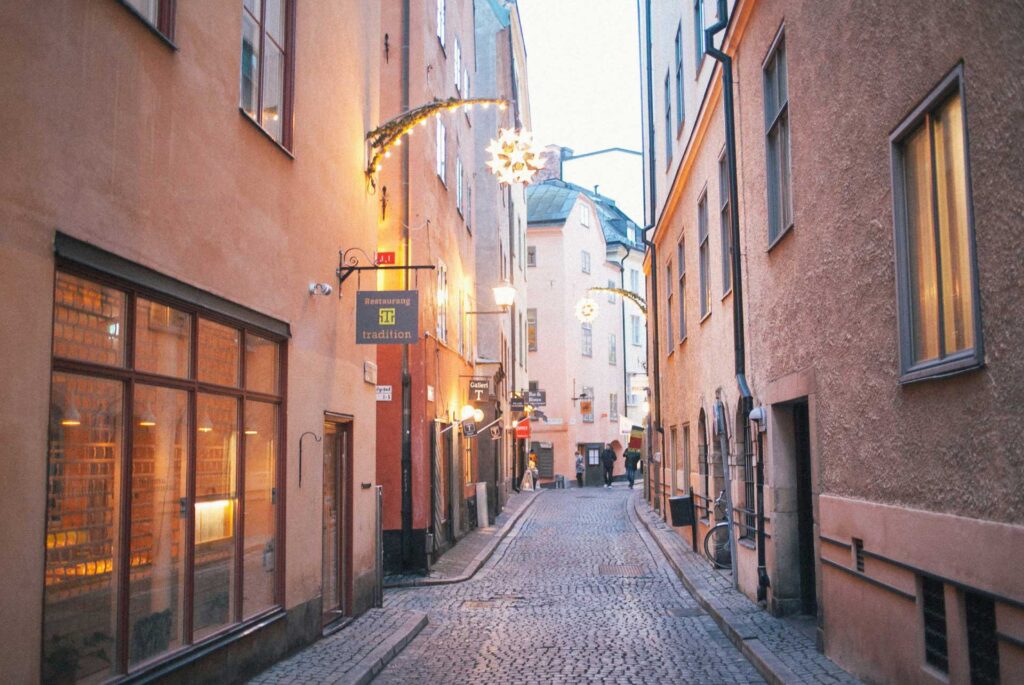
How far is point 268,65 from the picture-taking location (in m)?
9.30

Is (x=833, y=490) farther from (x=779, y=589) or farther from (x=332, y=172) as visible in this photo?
(x=332, y=172)

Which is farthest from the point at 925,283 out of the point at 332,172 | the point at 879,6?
the point at 332,172

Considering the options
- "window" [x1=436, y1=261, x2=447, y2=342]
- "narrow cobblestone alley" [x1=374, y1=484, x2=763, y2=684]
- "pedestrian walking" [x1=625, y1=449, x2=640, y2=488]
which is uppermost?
"window" [x1=436, y1=261, x2=447, y2=342]

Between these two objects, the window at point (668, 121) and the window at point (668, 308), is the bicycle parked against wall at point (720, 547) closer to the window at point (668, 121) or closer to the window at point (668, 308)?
the window at point (668, 308)

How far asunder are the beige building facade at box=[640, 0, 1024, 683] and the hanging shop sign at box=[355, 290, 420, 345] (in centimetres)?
388

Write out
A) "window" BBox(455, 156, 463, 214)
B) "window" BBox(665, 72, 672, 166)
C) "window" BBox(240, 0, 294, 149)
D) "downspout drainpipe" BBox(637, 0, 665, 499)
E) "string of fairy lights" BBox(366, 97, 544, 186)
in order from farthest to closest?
"downspout drainpipe" BBox(637, 0, 665, 499) → "window" BBox(455, 156, 463, 214) → "window" BBox(665, 72, 672, 166) → "string of fairy lights" BBox(366, 97, 544, 186) → "window" BBox(240, 0, 294, 149)

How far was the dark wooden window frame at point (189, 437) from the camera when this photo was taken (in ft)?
20.9

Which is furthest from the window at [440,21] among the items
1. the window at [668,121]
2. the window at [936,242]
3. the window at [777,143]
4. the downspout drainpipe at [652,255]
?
the window at [936,242]

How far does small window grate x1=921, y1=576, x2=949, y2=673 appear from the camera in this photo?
21.5 ft

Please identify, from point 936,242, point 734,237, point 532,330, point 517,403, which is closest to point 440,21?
point 734,237

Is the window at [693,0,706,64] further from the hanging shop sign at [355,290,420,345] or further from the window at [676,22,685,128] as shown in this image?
the hanging shop sign at [355,290,420,345]

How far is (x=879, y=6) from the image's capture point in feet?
23.1

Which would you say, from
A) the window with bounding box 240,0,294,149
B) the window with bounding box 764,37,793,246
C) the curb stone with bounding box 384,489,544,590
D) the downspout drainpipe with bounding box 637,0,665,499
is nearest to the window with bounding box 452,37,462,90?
the downspout drainpipe with bounding box 637,0,665,499

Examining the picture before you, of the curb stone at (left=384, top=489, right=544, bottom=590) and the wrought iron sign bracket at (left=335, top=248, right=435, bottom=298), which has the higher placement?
the wrought iron sign bracket at (left=335, top=248, right=435, bottom=298)
